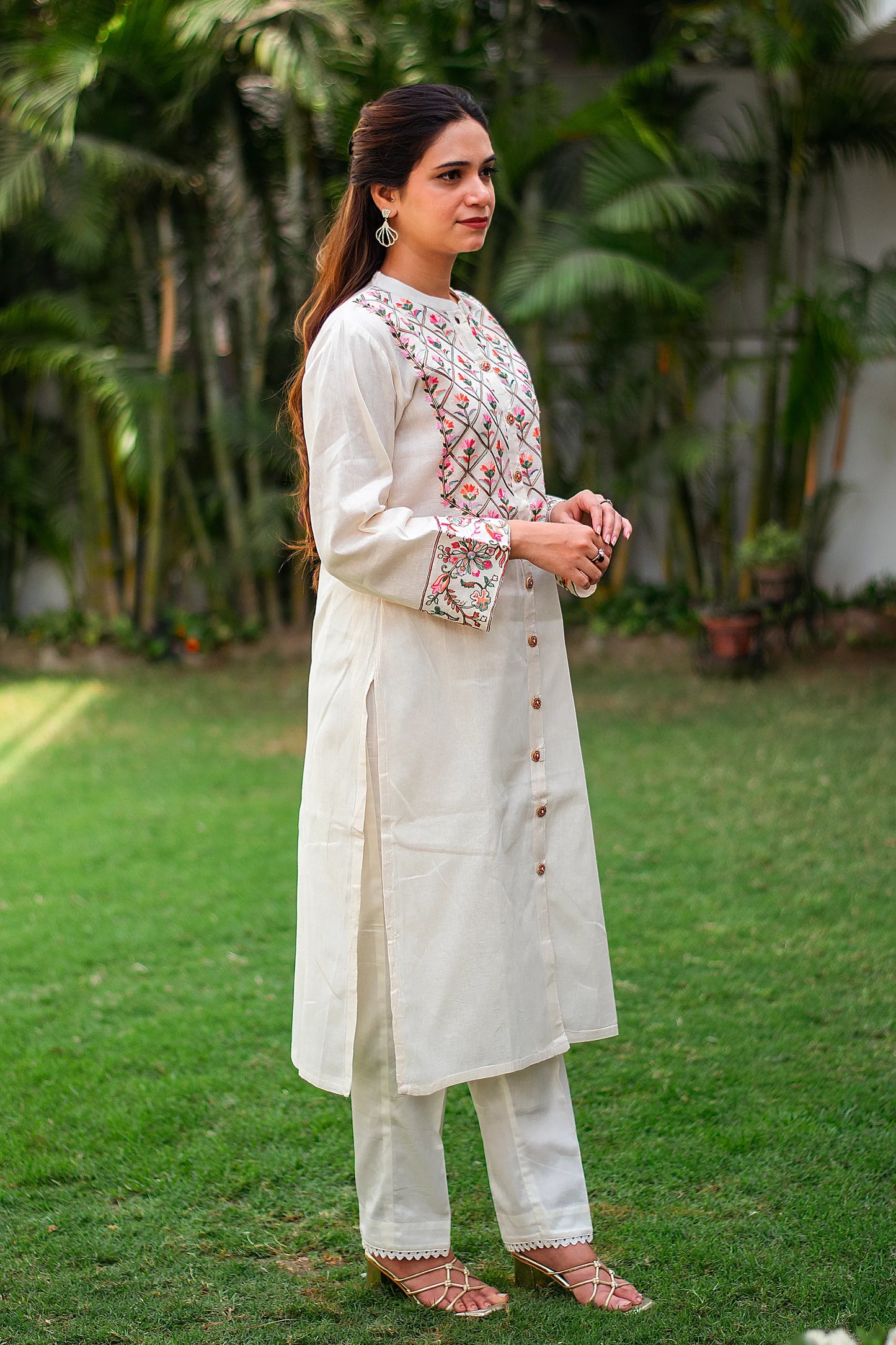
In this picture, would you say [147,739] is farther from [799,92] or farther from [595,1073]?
[799,92]

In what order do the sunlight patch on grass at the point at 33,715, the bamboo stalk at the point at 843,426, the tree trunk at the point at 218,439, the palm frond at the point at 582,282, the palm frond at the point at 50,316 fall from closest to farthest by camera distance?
1. the sunlight patch on grass at the point at 33,715
2. the palm frond at the point at 582,282
3. the bamboo stalk at the point at 843,426
4. the palm frond at the point at 50,316
5. the tree trunk at the point at 218,439

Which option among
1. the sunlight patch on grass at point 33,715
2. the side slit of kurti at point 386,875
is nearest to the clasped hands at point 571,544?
the side slit of kurti at point 386,875

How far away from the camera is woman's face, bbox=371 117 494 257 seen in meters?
1.86

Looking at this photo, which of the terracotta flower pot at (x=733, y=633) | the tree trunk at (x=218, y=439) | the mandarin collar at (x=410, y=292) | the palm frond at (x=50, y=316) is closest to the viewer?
the mandarin collar at (x=410, y=292)

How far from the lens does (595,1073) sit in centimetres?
275

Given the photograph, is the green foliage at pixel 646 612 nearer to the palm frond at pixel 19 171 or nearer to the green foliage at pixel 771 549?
the green foliage at pixel 771 549

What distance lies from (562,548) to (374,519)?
27cm

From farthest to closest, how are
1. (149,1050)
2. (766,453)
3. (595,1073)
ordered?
(766,453), (149,1050), (595,1073)

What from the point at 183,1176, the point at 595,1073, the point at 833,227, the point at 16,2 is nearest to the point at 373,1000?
the point at 183,1176

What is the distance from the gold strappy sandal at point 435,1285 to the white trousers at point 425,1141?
0.03m

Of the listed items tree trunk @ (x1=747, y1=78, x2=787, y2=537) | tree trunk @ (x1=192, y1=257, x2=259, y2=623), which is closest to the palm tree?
tree trunk @ (x1=747, y1=78, x2=787, y2=537)

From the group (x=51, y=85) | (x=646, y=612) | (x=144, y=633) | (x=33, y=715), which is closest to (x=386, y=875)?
(x=33, y=715)

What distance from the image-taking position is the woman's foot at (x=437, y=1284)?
196cm

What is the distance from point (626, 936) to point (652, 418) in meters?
4.61
